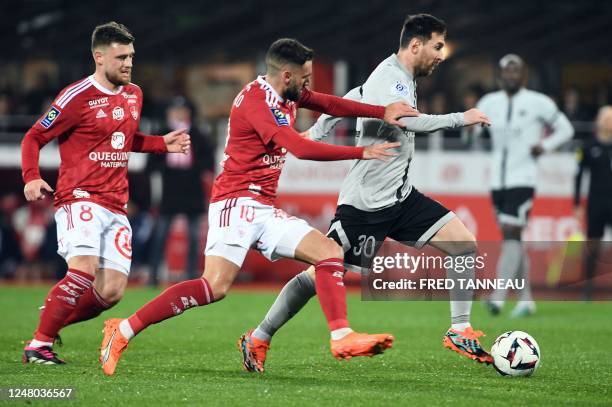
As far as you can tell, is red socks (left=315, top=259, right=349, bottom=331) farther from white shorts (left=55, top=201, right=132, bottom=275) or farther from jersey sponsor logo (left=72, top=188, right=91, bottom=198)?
jersey sponsor logo (left=72, top=188, right=91, bottom=198)

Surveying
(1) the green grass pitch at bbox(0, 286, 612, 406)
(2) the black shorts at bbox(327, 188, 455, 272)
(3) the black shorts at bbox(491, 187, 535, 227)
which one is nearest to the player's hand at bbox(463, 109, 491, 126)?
(2) the black shorts at bbox(327, 188, 455, 272)

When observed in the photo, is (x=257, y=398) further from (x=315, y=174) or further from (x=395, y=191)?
(x=315, y=174)

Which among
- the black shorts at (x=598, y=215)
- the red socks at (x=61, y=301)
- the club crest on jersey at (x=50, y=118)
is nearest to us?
the red socks at (x=61, y=301)

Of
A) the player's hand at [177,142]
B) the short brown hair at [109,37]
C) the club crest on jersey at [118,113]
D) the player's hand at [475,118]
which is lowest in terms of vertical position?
the player's hand at [177,142]

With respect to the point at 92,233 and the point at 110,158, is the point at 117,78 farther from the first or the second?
the point at 92,233

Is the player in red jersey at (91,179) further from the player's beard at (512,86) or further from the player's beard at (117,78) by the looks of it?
the player's beard at (512,86)

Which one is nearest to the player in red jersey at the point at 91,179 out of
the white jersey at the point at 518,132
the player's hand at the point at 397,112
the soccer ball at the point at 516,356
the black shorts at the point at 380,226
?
the black shorts at the point at 380,226

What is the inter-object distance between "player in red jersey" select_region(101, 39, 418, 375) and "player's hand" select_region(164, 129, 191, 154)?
0.83 m

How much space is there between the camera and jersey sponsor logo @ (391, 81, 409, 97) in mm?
7707

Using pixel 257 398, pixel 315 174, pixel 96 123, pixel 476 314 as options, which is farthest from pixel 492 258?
pixel 257 398

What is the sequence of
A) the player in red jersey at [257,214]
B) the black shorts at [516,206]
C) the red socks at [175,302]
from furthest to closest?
the black shorts at [516,206] < the red socks at [175,302] < the player in red jersey at [257,214]

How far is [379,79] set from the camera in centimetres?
785

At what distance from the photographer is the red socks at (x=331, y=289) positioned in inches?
273

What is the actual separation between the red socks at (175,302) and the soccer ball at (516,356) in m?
1.87
